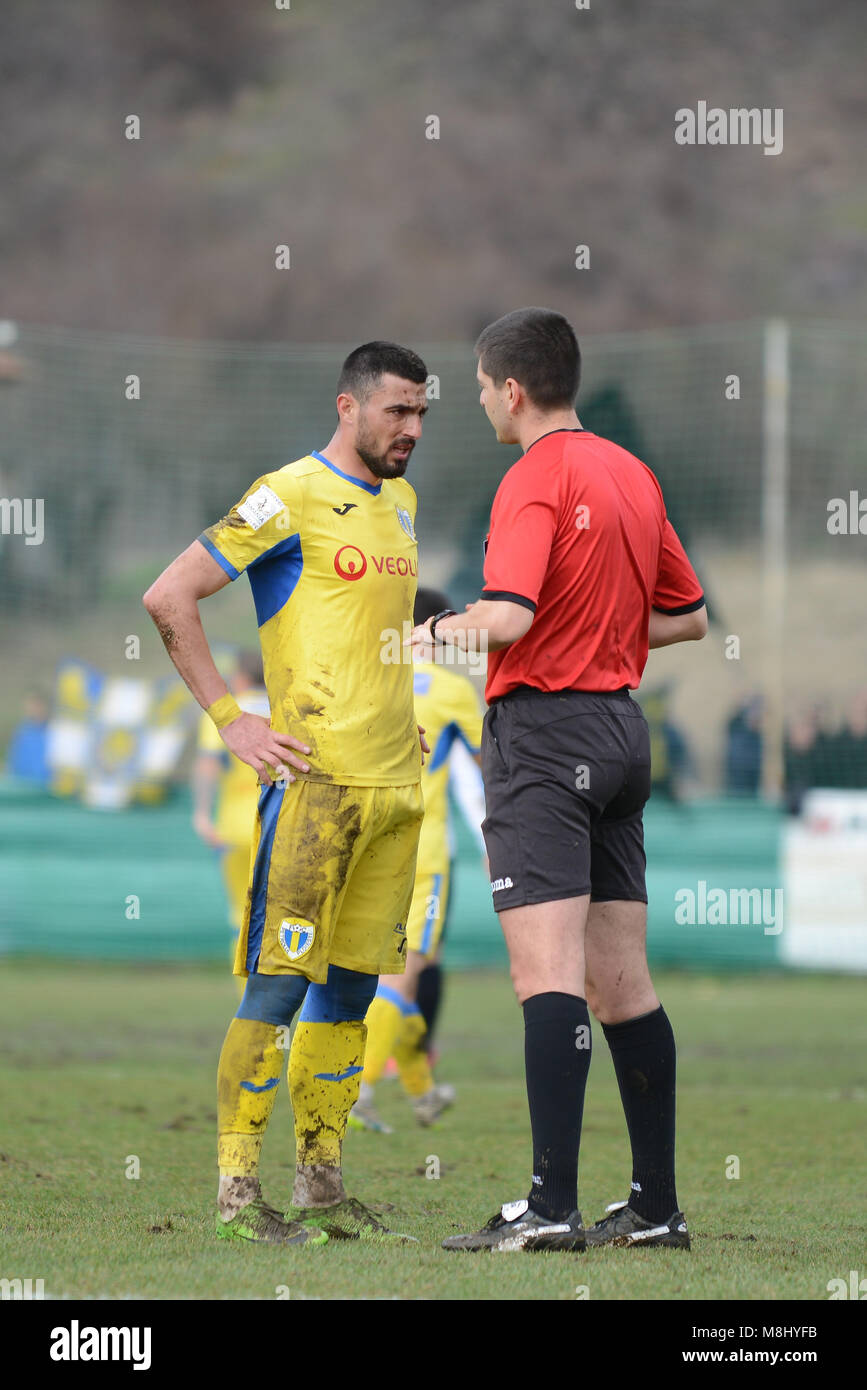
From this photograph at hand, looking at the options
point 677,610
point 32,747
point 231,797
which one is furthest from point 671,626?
point 32,747

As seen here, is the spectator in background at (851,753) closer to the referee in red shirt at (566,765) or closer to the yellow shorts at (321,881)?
the referee in red shirt at (566,765)

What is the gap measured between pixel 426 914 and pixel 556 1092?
2.99 metres

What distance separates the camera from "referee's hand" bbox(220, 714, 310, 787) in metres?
4.53

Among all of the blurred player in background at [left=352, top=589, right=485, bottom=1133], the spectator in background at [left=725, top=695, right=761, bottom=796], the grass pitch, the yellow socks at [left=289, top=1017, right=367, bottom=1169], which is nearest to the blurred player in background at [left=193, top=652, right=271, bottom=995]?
the grass pitch

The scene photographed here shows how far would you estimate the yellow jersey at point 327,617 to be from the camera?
4.56 m

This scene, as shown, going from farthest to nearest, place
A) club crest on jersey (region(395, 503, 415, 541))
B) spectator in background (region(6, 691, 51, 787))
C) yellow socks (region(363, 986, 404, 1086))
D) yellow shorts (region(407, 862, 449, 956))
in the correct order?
spectator in background (region(6, 691, 51, 787)) < yellow shorts (region(407, 862, 449, 956)) < yellow socks (region(363, 986, 404, 1086)) < club crest on jersey (region(395, 503, 415, 541))

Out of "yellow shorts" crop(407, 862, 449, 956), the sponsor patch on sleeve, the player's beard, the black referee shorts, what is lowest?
"yellow shorts" crop(407, 862, 449, 956)

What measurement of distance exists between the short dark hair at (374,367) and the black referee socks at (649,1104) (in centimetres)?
173

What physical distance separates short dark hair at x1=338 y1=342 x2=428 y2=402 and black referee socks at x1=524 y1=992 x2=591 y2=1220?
159 centimetres

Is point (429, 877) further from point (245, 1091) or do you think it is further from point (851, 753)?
point (851, 753)

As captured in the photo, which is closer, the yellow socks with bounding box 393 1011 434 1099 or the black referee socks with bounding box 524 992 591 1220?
the black referee socks with bounding box 524 992 591 1220

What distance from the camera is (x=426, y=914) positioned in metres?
7.27

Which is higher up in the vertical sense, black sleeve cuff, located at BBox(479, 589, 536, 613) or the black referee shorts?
black sleeve cuff, located at BBox(479, 589, 536, 613)

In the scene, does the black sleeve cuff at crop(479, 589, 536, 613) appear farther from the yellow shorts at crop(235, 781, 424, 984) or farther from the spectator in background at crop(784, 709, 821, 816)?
the spectator in background at crop(784, 709, 821, 816)
